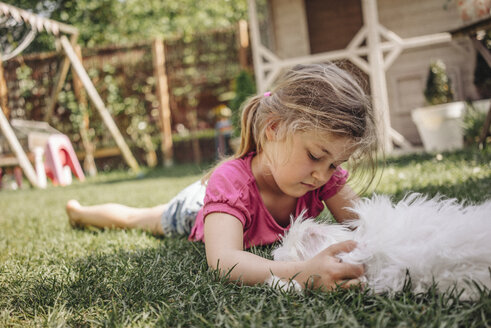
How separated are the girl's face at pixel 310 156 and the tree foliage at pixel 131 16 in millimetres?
7383

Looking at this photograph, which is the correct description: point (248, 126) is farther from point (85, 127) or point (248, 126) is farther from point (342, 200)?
point (85, 127)

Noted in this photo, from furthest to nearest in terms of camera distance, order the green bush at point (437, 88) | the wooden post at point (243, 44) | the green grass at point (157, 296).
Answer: the wooden post at point (243, 44) → the green bush at point (437, 88) → the green grass at point (157, 296)

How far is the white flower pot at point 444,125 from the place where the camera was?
504 centimetres

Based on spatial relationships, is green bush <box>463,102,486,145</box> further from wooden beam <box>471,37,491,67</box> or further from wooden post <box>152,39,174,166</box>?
wooden post <box>152,39,174,166</box>

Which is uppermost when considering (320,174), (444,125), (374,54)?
(374,54)

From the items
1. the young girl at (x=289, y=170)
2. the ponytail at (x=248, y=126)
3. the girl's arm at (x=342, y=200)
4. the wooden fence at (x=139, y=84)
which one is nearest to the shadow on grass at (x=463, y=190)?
the girl's arm at (x=342, y=200)

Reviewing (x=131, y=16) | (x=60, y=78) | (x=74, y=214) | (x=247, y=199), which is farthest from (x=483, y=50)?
(x=131, y=16)

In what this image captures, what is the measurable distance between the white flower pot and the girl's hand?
4.41 m

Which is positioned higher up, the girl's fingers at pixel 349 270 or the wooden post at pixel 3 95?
the wooden post at pixel 3 95

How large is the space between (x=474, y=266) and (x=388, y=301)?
0.23 m

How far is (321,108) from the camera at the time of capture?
58.0 inches

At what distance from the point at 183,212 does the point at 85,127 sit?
697 centimetres

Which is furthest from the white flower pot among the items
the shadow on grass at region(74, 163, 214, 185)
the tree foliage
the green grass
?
the tree foliage

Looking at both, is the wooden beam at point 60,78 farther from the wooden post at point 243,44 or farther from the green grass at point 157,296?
the green grass at point 157,296
